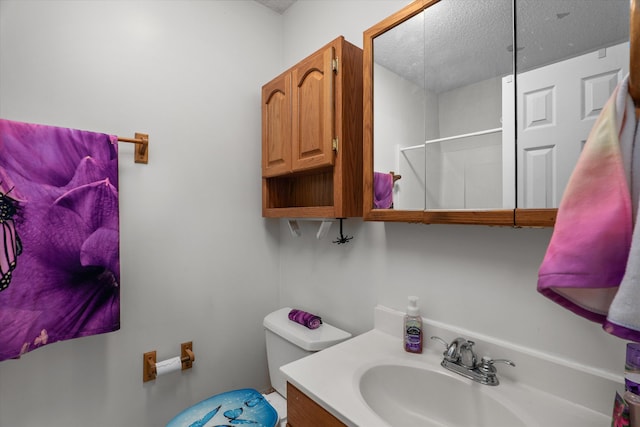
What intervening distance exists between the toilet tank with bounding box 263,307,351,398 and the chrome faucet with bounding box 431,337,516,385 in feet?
1.54

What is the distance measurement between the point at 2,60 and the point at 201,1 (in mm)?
855

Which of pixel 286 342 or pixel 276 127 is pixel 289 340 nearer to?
pixel 286 342

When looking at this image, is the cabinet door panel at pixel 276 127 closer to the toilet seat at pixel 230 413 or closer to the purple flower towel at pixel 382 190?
the purple flower towel at pixel 382 190

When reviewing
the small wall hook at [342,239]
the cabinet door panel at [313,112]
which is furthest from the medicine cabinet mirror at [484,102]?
the small wall hook at [342,239]

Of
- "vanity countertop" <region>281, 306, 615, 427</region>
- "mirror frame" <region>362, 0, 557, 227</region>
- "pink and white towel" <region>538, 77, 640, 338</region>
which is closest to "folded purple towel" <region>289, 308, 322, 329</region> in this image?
"vanity countertop" <region>281, 306, 615, 427</region>

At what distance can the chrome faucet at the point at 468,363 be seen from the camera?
2.79 ft

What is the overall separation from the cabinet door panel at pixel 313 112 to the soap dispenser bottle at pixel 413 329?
615mm

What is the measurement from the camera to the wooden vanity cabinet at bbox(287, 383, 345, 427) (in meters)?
0.76

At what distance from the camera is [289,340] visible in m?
1.32

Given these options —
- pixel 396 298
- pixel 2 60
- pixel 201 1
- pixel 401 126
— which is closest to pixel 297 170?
pixel 401 126

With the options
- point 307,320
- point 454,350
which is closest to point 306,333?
point 307,320

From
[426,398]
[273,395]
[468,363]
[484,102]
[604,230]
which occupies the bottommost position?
[273,395]

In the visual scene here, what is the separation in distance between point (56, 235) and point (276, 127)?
97 centimetres

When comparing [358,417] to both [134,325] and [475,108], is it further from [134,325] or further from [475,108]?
[134,325]
